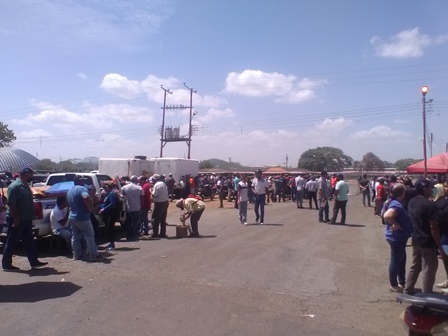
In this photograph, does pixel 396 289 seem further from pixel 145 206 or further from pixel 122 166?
pixel 122 166

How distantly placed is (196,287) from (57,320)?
2.25 m

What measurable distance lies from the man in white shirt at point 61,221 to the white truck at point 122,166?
16530 mm

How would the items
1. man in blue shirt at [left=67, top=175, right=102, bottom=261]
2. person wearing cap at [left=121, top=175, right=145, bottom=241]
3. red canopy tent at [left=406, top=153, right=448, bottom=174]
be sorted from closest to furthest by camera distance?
man in blue shirt at [left=67, top=175, right=102, bottom=261], person wearing cap at [left=121, top=175, right=145, bottom=241], red canopy tent at [left=406, top=153, right=448, bottom=174]

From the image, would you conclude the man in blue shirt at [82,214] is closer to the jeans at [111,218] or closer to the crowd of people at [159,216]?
the crowd of people at [159,216]

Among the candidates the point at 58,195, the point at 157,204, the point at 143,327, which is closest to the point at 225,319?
the point at 143,327

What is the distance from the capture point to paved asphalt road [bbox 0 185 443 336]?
5023 millimetres

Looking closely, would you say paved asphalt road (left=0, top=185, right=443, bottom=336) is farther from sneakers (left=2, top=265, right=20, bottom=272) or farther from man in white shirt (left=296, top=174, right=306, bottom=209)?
man in white shirt (left=296, top=174, right=306, bottom=209)

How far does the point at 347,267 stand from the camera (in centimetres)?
820

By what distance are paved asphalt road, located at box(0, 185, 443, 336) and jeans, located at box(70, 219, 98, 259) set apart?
1.12 ft

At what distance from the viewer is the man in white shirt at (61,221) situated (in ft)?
30.9

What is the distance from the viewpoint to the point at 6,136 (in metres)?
65.9

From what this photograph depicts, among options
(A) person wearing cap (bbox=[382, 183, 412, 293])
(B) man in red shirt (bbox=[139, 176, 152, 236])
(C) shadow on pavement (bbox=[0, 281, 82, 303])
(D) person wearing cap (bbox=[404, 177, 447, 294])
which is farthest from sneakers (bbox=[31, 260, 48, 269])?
(D) person wearing cap (bbox=[404, 177, 447, 294])

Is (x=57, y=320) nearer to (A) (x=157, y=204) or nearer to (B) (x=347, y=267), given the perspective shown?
(B) (x=347, y=267)

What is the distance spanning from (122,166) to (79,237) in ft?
57.7
